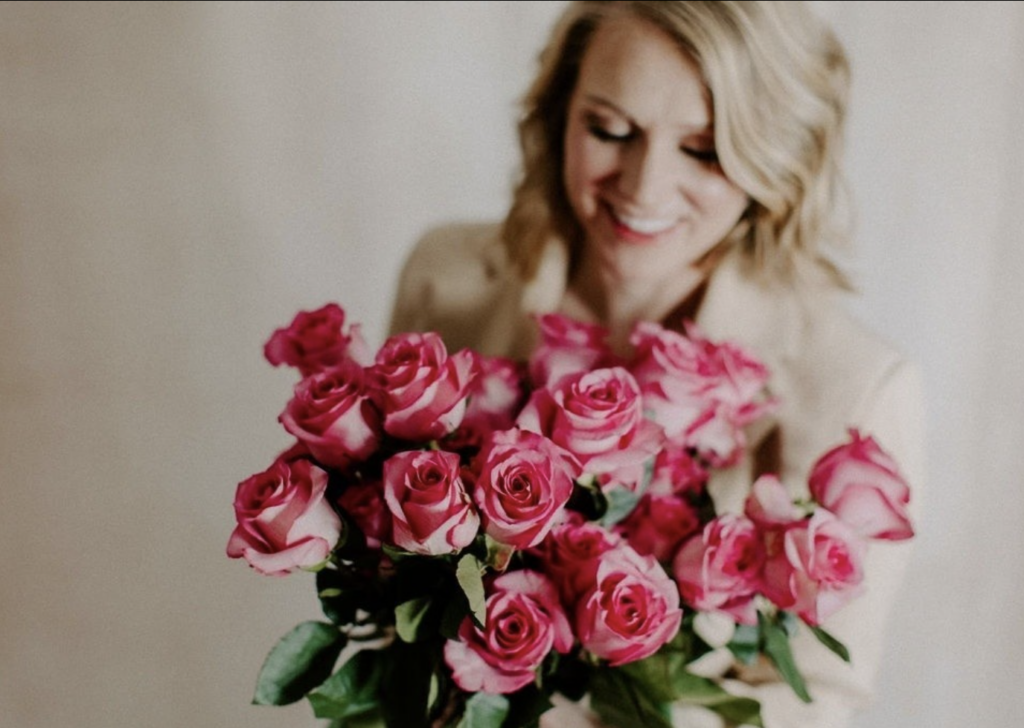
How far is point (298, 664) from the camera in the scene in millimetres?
619

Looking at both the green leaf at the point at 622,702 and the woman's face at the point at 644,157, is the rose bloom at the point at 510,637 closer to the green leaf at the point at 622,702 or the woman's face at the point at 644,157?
Result: the green leaf at the point at 622,702

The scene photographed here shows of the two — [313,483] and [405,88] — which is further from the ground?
[405,88]

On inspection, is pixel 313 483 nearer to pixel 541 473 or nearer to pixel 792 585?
pixel 541 473

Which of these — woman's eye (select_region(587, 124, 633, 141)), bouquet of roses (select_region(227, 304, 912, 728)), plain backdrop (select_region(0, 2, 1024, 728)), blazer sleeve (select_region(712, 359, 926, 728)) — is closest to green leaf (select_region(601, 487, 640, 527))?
bouquet of roses (select_region(227, 304, 912, 728))

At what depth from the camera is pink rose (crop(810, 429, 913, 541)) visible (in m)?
0.58

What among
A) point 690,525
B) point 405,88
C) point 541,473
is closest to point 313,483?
point 541,473

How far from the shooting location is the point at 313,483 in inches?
21.2

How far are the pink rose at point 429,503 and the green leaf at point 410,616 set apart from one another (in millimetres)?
64

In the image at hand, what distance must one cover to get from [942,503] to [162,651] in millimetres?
812

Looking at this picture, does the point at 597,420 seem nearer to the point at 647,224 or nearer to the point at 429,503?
the point at 429,503

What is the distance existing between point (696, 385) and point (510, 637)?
0.70ft

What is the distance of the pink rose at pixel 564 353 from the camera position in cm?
62

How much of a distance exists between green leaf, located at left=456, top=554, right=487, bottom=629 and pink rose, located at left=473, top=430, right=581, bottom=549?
25 millimetres

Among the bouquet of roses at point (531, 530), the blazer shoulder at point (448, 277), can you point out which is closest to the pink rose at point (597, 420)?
the bouquet of roses at point (531, 530)
